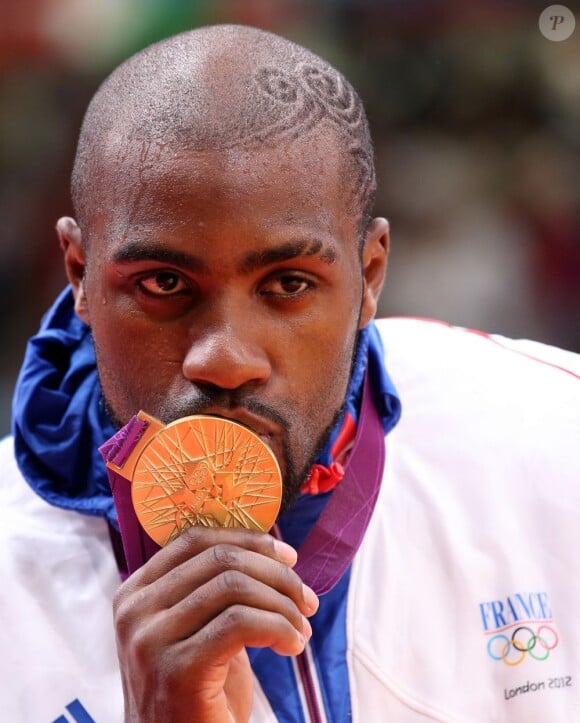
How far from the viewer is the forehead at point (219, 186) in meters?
1.87

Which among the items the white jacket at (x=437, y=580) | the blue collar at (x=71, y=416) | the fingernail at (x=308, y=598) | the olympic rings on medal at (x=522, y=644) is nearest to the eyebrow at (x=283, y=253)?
the blue collar at (x=71, y=416)

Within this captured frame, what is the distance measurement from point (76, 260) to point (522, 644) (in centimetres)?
115

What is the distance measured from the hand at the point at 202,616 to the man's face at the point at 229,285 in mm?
270

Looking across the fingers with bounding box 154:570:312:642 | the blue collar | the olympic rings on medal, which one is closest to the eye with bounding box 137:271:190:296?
the blue collar

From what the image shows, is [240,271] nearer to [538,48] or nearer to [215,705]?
[215,705]

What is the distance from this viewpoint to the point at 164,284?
1.93 m

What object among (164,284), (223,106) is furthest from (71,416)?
(223,106)

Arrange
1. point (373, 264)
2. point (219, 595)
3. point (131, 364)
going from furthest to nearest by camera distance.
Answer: point (373, 264)
point (131, 364)
point (219, 595)

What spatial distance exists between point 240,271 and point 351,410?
23.3 inches

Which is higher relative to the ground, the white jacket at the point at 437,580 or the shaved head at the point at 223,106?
the shaved head at the point at 223,106

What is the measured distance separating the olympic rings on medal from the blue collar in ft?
1.58

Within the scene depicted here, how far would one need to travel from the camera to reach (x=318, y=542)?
2168 millimetres

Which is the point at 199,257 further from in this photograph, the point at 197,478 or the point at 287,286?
the point at 197,478

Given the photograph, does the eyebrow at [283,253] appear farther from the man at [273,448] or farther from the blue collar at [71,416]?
the blue collar at [71,416]
